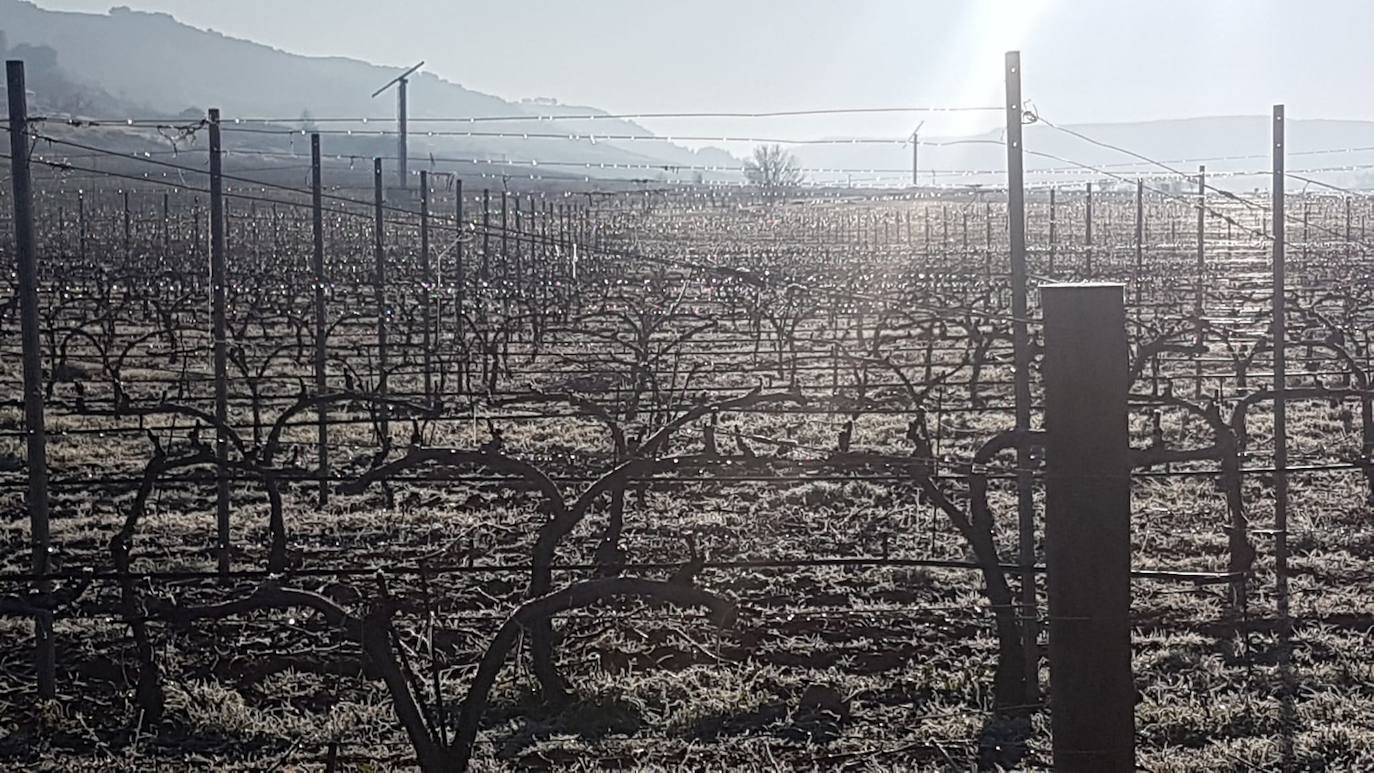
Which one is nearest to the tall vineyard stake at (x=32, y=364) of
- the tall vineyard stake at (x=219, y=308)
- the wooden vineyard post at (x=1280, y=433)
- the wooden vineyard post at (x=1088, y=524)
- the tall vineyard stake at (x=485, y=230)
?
the tall vineyard stake at (x=219, y=308)

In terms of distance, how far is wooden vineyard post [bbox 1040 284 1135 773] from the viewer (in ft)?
7.57

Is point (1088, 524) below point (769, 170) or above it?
below

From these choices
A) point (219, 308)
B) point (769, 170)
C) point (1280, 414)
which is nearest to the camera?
point (1280, 414)

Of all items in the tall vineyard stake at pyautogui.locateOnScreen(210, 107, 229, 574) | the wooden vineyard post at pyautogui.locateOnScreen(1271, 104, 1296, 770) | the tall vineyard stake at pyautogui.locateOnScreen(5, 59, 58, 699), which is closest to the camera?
the tall vineyard stake at pyautogui.locateOnScreen(5, 59, 58, 699)

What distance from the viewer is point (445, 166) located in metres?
124

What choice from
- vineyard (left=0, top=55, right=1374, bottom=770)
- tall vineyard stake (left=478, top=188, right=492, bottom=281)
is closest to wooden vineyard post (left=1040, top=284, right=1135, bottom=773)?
vineyard (left=0, top=55, right=1374, bottom=770)

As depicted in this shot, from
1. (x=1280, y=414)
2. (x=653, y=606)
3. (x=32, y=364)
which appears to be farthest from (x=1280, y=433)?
(x=32, y=364)

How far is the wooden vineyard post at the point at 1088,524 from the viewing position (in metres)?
2.31

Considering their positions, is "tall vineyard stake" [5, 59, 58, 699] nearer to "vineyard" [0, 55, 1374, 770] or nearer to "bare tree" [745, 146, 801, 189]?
"vineyard" [0, 55, 1374, 770]

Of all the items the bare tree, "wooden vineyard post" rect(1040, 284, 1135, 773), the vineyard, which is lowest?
the vineyard

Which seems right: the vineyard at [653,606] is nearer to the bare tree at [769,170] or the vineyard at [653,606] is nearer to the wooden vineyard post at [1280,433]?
the wooden vineyard post at [1280,433]

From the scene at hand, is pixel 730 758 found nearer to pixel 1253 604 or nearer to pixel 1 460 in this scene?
pixel 1253 604

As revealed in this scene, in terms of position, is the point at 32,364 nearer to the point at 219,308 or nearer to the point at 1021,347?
the point at 219,308

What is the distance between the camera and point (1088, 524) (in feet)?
7.77
